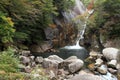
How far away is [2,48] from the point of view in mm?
16453

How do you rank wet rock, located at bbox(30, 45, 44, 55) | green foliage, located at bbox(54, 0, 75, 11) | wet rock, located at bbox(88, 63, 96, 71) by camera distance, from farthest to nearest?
1. green foliage, located at bbox(54, 0, 75, 11)
2. wet rock, located at bbox(30, 45, 44, 55)
3. wet rock, located at bbox(88, 63, 96, 71)

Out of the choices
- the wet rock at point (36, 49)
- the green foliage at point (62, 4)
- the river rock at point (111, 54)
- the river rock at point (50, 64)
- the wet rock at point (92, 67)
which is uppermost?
the green foliage at point (62, 4)

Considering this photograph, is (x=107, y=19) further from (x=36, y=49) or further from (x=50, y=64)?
(x=50, y=64)

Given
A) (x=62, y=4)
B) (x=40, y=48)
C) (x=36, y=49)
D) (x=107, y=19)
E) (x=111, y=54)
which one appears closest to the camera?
(x=111, y=54)

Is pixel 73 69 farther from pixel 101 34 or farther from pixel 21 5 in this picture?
pixel 101 34

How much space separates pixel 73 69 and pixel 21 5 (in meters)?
7.00

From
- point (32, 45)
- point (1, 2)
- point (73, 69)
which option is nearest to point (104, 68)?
point (73, 69)

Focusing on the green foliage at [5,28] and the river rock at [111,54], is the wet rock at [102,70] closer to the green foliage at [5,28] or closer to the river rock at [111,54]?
the river rock at [111,54]

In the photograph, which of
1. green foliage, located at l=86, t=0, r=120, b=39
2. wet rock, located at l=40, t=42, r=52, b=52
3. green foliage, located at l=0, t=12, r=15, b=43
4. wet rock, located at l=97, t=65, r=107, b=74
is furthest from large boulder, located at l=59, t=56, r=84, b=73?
green foliage, located at l=86, t=0, r=120, b=39

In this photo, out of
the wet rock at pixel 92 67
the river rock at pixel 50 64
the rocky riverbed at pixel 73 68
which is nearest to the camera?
the rocky riverbed at pixel 73 68

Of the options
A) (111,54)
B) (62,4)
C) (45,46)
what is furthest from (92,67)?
(62,4)

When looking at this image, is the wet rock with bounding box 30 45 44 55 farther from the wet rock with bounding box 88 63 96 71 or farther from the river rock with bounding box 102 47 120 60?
the wet rock with bounding box 88 63 96 71

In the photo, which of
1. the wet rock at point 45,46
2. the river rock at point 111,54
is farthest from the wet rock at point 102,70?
the wet rock at point 45,46

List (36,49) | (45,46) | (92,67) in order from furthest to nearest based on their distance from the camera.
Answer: (45,46), (36,49), (92,67)
